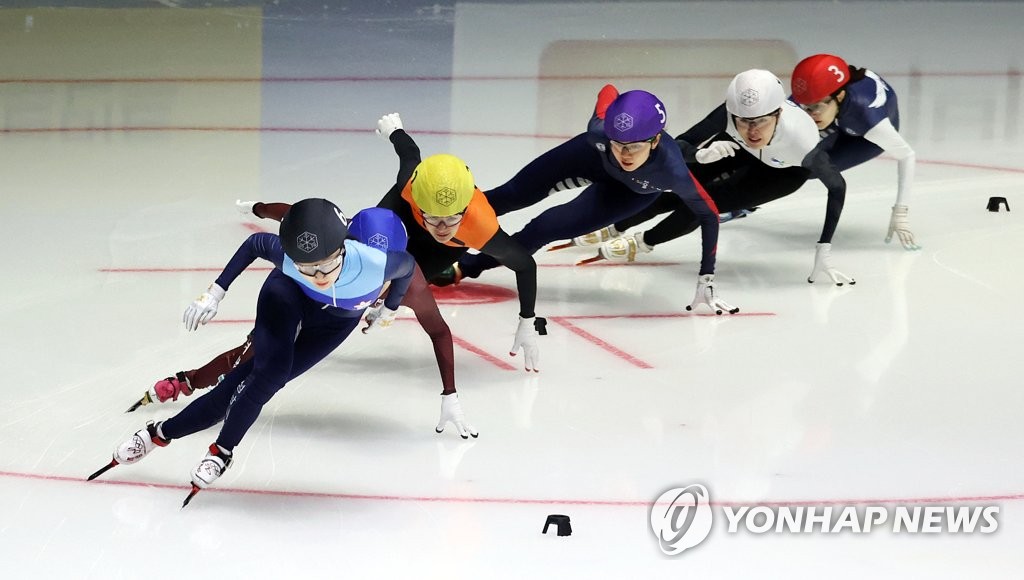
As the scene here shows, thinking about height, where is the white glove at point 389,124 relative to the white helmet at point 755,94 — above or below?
below

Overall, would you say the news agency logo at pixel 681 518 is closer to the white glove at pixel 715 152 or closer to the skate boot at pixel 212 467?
the skate boot at pixel 212 467

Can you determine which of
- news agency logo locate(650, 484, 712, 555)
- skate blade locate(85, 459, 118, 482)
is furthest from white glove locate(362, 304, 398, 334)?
news agency logo locate(650, 484, 712, 555)

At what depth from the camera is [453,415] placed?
5.15 m

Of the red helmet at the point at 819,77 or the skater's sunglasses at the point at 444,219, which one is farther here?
the red helmet at the point at 819,77

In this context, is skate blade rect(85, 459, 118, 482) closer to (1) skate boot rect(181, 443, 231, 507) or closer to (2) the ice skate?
(1) skate boot rect(181, 443, 231, 507)

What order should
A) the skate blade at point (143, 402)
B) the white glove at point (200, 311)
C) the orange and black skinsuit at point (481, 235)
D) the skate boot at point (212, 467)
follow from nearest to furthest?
the skate boot at point (212, 467) → the white glove at point (200, 311) → the skate blade at point (143, 402) → the orange and black skinsuit at point (481, 235)

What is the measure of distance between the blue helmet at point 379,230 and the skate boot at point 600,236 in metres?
2.31

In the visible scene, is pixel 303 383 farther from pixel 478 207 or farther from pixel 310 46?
pixel 310 46

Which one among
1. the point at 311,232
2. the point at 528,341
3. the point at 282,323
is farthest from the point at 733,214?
the point at 311,232

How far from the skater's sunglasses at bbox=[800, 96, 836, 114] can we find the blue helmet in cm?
276

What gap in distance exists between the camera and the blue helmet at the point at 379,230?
Result: 5.12 m

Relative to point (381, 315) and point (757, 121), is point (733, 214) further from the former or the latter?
point (381, 315)

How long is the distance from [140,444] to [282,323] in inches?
23.3

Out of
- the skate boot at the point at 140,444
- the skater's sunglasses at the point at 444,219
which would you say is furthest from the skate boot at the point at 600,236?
the skate boot at the point at 140,444
